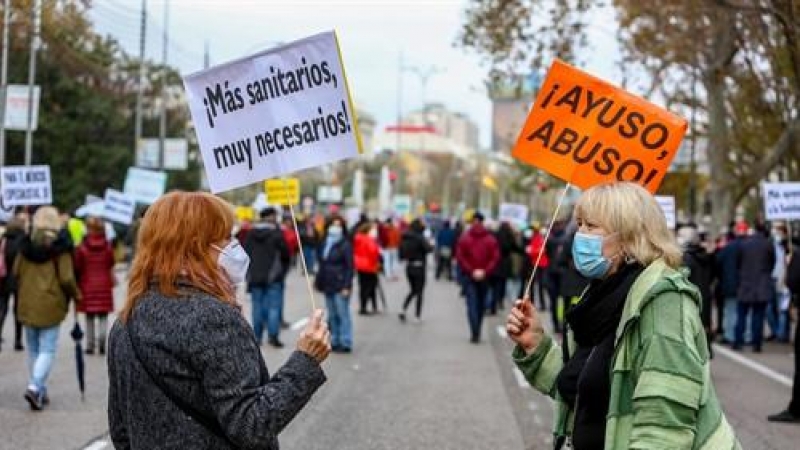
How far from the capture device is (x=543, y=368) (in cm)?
477

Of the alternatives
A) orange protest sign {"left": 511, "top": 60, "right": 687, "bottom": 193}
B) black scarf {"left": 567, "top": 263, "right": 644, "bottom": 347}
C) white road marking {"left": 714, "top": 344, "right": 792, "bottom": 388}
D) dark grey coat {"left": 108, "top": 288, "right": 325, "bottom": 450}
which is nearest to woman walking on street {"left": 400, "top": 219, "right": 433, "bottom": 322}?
white road marking {"left": 714, "top": 344, "right": 792, "bottom": 388}

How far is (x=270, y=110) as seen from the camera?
5.39m

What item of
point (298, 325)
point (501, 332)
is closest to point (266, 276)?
point (298, 325)

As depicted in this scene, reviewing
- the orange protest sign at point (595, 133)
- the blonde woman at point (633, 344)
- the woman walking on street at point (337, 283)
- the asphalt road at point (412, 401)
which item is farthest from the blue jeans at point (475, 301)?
the blonde woman at point (633, 344)

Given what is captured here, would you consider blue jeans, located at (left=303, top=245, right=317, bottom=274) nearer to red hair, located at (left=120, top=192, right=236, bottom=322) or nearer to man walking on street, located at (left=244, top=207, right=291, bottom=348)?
man walking on street, located at (left=244, top=207, right=291, bottom=348)

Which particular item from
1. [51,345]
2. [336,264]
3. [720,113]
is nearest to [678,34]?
[720,113]

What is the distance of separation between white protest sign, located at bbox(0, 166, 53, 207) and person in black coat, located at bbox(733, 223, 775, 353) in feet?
33.3

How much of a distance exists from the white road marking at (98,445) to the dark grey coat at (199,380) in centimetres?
600

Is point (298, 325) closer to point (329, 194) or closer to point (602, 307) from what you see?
point (602, 307)

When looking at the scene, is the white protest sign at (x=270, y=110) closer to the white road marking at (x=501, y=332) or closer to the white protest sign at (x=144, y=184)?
the white road marking at (x=501, y=332)

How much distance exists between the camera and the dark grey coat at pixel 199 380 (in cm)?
372

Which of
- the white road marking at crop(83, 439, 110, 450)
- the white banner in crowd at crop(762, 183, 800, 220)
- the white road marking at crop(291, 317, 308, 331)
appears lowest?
the white road marking at crop(291, 317, 308, 331)

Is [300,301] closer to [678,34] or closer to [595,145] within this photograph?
[678,34]

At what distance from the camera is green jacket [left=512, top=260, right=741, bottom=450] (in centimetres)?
375
